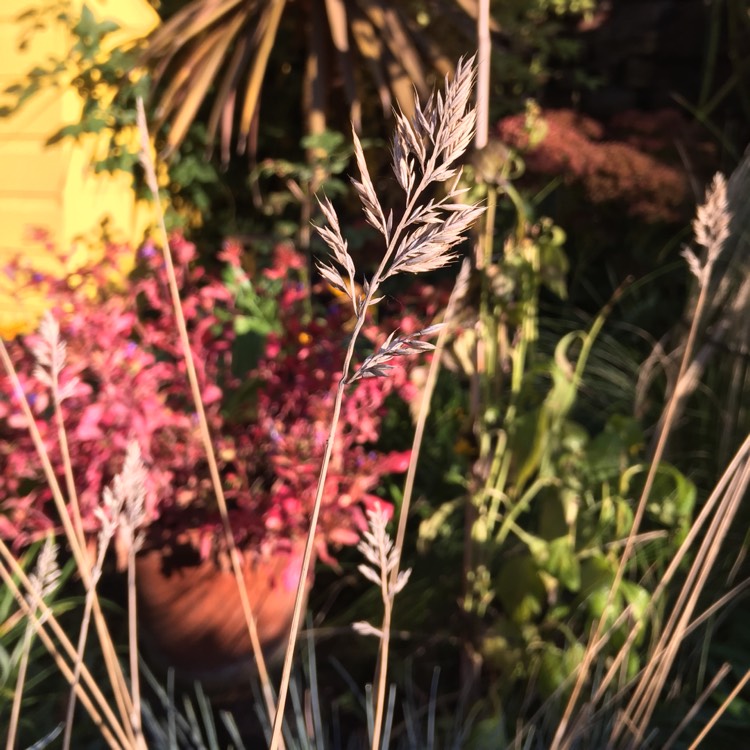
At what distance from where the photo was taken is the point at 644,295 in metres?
3.49

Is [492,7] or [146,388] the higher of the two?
[492,7]

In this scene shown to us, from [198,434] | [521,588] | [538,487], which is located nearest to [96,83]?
[198,434]

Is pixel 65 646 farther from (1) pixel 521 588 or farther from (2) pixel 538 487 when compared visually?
(2) pixel 538 487

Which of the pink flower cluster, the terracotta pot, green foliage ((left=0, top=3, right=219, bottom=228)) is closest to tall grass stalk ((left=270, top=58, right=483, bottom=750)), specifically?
the pink flower cluster

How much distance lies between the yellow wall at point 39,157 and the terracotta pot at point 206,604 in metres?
1.56

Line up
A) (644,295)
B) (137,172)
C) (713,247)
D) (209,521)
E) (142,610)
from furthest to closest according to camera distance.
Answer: (644,295)
(137,172)
(142,610)
(209,521)
(713,247)

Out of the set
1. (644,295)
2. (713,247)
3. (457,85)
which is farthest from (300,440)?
(644,295)

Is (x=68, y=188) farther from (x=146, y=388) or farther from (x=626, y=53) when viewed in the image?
(x=626, y=53)

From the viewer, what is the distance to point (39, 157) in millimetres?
2941

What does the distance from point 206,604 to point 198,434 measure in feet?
1.16

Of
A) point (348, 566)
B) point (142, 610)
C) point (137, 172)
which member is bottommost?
point (348, 566)

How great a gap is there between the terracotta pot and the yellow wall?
61.5 inches

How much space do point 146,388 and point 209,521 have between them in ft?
0.96

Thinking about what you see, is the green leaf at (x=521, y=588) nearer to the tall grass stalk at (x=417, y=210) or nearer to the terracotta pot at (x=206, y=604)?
the terracotta pot at (x=206, y=604)
